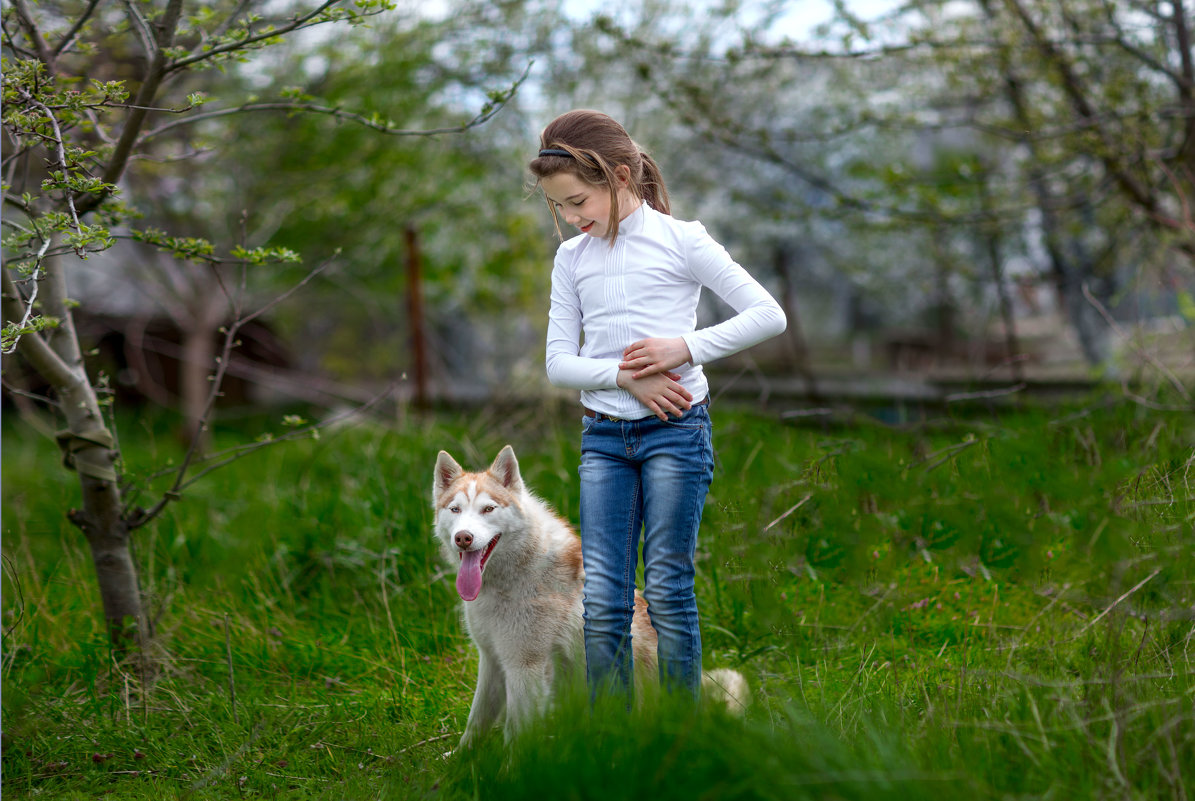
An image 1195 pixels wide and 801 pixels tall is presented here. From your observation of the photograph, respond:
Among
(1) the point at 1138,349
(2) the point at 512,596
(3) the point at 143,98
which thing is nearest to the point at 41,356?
(3) the point at 143,98

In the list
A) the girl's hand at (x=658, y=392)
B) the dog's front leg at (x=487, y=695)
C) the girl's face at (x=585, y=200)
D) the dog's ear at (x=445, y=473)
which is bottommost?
the dog's front leg at (x=487, y=695)

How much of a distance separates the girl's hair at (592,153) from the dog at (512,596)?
0.90 m

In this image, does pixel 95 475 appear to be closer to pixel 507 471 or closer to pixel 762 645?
pixel 507 471

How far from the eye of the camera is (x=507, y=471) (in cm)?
312

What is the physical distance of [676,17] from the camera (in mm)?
10648

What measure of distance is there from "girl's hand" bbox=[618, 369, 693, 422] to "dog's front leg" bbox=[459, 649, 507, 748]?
1037 millimetres

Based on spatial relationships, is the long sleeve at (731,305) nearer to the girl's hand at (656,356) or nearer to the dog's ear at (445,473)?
the girl's hand at (656,356)

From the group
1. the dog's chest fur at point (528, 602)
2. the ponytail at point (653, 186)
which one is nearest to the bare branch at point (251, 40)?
the ponytail at point (653, 186)

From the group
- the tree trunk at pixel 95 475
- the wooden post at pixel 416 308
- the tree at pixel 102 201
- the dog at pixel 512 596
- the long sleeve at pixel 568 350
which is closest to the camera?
the long sleeve at pixel 568 350

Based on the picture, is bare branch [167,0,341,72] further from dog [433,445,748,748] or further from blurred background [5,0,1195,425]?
dog [433,445,748,748]

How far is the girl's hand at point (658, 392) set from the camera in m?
2.65

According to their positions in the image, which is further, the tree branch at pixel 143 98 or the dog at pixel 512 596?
the tree branch at pixel 143 98

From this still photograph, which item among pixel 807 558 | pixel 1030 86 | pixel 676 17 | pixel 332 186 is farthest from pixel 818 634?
pixel 676 17

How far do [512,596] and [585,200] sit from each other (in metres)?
1.27
